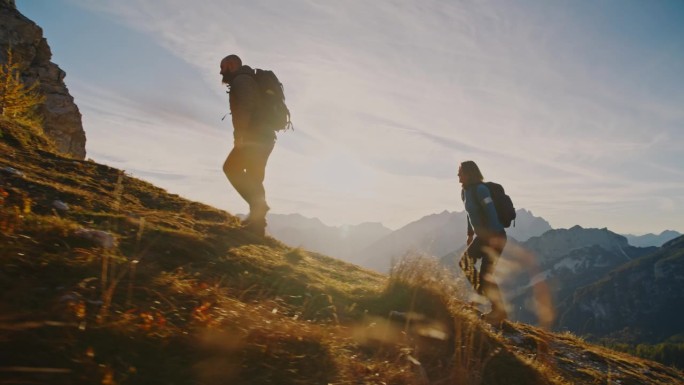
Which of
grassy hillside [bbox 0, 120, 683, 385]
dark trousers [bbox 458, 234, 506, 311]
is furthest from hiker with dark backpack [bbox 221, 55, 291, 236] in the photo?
dark trousers [bbox 458, 234, 506, 311]

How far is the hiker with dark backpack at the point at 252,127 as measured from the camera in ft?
25.6

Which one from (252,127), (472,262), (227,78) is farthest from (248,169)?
(472,262)

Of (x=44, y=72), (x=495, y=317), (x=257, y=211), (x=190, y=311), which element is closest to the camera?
(x=190, y=311)

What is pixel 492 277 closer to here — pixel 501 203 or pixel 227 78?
pixel 501 203

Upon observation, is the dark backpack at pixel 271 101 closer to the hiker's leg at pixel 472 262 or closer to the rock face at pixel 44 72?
the hiker's leg at pixel 472 262

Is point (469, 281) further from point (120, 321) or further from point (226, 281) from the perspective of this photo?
point (120, 321)

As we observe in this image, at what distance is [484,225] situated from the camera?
25.8 ft

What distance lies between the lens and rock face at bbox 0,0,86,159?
861 inches

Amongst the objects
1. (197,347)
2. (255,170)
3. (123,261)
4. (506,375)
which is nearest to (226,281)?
(123,261)

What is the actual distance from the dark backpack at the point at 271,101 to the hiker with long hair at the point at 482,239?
3656 millimetres

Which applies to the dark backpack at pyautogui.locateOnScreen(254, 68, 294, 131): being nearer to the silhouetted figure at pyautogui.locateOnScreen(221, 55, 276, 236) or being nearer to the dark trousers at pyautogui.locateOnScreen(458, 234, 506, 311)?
the silhouetted figure at pyautogui.locateOnScreen(221, 55, 276, 236)

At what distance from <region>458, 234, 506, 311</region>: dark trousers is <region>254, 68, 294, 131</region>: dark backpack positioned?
4.37 m

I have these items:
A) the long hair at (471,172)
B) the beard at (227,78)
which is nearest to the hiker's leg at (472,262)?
the long hair at (471,172)

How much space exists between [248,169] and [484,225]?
4.54 m
